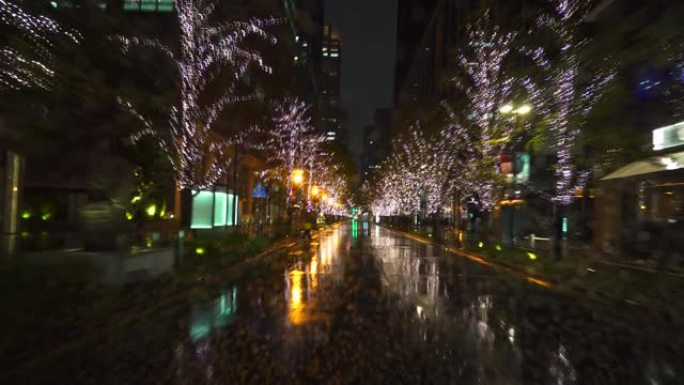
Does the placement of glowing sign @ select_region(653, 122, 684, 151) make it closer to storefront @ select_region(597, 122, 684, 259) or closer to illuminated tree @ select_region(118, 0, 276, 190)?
storefront @ select_region(597, 122, 684, 259)

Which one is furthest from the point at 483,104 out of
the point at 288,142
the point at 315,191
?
the point at 315,191

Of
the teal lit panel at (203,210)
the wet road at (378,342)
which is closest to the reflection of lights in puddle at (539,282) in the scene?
the wet road at (378,342)

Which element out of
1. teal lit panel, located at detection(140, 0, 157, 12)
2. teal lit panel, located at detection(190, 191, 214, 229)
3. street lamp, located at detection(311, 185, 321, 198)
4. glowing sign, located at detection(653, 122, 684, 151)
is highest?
teal lit panel, located at detection(140, 0, 157, 12)

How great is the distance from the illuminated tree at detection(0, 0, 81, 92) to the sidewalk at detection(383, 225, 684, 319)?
1233 cm

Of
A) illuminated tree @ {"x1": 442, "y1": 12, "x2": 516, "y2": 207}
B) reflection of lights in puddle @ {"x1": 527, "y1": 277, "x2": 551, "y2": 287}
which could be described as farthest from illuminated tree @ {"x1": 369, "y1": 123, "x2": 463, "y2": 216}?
reflection of lights in puddle @ {"x1": 527, "y1": 277, "x2": 551, "y2": 287}

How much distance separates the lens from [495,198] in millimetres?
35438

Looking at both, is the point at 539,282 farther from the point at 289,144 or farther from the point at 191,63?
the point at 289,144

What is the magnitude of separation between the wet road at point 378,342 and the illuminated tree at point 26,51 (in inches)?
150

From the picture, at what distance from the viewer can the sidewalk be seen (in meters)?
14.8

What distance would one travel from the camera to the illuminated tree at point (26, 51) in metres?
8.49

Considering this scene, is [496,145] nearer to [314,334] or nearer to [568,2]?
[568,2]

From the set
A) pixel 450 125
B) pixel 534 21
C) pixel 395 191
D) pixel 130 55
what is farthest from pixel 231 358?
pixel 395 191

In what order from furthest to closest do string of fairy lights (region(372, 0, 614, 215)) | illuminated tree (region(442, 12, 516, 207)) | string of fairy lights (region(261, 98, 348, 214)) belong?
string of fairy lights (region(261, 98, 348, 214)) < illuminated tree (region(442, 12, 516, 207)) < string of fairy lights (region(372, 0, 614, 215))

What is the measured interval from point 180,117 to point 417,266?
11.2 meters
